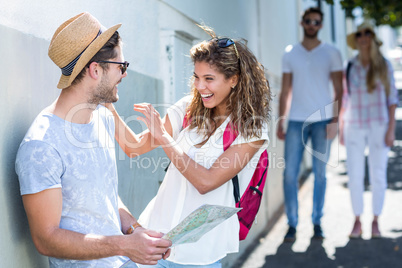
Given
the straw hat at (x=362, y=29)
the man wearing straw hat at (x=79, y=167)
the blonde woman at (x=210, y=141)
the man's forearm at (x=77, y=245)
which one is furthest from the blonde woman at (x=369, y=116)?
the man's forearm at (x=77, y=245)

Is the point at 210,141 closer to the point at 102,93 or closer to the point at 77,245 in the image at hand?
the point at 102,93

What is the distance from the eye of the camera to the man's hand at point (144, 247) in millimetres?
2225

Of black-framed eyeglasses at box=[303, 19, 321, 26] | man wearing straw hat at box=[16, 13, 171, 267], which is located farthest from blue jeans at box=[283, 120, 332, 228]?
man wearing straw hat at box=[16, 13, 171, 267]

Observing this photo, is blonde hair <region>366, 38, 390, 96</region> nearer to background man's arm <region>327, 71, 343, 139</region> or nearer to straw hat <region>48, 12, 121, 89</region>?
background man's arm <region>327, 71, 343, 139</region>

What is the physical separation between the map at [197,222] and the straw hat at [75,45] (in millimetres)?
731

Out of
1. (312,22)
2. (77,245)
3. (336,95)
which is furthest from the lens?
(312,22)

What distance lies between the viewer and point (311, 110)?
622 centimetres

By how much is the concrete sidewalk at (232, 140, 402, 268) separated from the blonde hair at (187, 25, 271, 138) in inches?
112

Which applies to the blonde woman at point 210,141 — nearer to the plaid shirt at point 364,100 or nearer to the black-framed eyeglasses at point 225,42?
the black-framed eyeglasses at point 225,42

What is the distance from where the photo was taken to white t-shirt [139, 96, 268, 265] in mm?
2859

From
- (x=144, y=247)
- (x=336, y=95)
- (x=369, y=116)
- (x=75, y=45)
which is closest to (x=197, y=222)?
(x=144, y=247)

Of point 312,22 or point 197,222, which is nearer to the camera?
point 197,222

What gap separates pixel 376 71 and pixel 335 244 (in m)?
1.85

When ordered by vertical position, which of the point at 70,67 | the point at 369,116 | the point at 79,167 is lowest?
the point at 79,167
